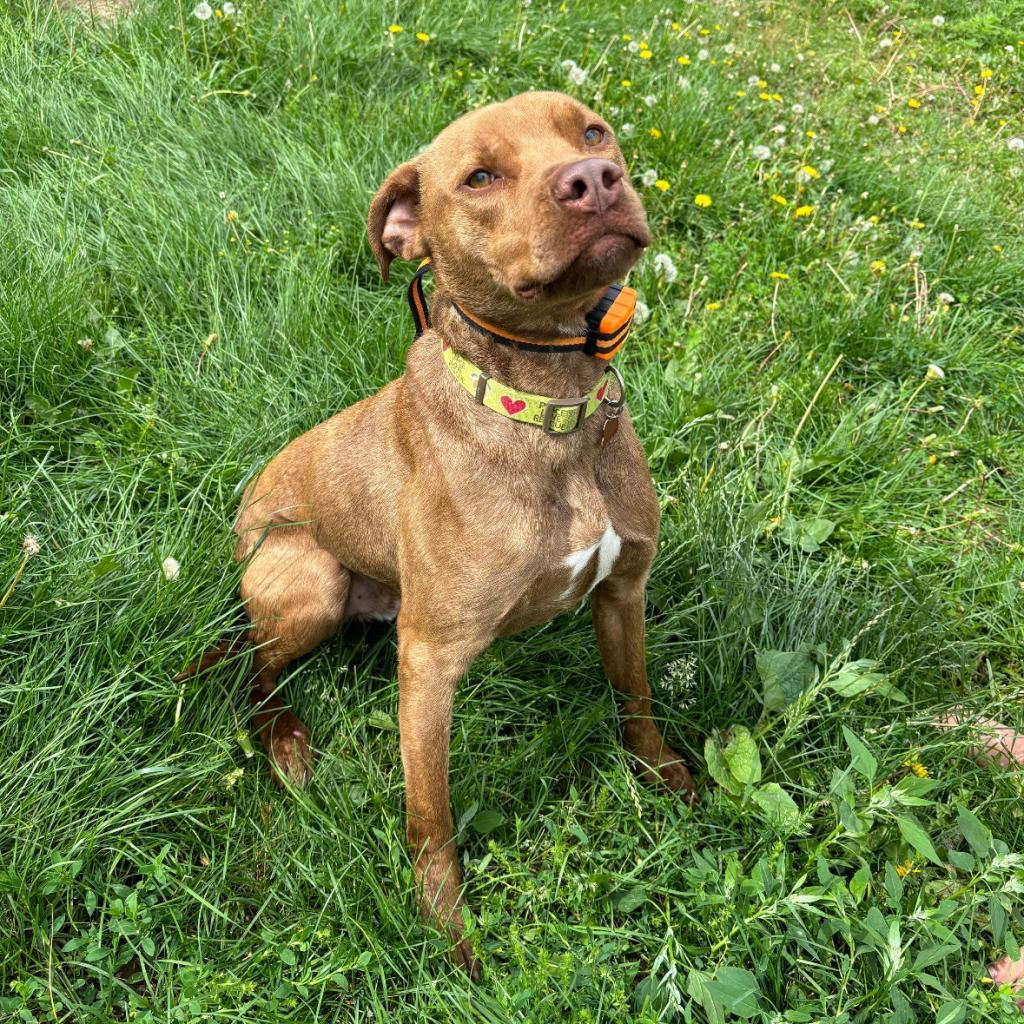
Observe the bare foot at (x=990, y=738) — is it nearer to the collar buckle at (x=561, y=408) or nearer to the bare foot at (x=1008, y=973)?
the bare foot at (x=1008, y=973)

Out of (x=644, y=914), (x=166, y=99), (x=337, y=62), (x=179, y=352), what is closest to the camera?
(x=644, y=914)

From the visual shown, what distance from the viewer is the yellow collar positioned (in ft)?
7.37

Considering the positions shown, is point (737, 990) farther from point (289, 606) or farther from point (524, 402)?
point (289, 606)

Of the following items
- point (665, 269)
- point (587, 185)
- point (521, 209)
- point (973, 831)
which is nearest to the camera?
point (587, 185)

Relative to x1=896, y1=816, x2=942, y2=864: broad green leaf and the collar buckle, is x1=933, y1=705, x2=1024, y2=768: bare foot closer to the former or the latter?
x1=896, y1=816, x2=942, y2=864: broad green leaf

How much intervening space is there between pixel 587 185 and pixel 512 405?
55 centimetres

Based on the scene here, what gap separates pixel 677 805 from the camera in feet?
8.89

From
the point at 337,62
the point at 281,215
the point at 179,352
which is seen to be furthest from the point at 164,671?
the point at 337,62

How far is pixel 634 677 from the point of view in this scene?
114 inches

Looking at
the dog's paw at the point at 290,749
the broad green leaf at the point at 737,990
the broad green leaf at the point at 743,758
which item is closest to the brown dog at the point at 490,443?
the dog's paw at the point at 290,749

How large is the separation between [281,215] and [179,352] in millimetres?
941

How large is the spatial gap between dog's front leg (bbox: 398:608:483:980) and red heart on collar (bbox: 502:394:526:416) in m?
0.59

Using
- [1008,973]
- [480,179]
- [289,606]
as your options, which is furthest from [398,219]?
[1008,973]

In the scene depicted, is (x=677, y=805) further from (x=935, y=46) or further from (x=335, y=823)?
(x=935, y=46)
